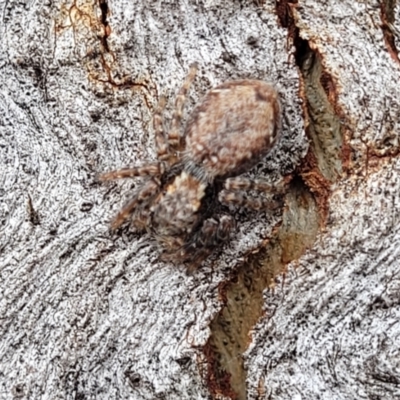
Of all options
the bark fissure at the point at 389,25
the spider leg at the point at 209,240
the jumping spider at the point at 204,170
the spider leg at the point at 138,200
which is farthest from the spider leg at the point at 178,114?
the bark fissure at the point at 389,25

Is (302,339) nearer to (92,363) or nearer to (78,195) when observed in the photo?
(92,363)

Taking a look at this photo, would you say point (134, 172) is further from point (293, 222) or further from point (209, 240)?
point (293, 222)

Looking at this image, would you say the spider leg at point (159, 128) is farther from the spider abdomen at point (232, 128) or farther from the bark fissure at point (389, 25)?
the bark fissure at point (389, 25)

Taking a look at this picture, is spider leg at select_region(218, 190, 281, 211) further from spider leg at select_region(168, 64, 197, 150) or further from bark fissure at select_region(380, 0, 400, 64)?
bark fissure at select_region(380, 0, 400, 64)

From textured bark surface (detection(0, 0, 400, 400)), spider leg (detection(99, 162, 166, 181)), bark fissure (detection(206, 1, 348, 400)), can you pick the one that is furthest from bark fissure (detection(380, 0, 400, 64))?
spider leg (detection(99, 162, 166, 181))

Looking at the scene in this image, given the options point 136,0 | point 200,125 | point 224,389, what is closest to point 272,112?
point 200,125

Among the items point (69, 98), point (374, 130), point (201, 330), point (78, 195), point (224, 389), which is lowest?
point (224, 389)
